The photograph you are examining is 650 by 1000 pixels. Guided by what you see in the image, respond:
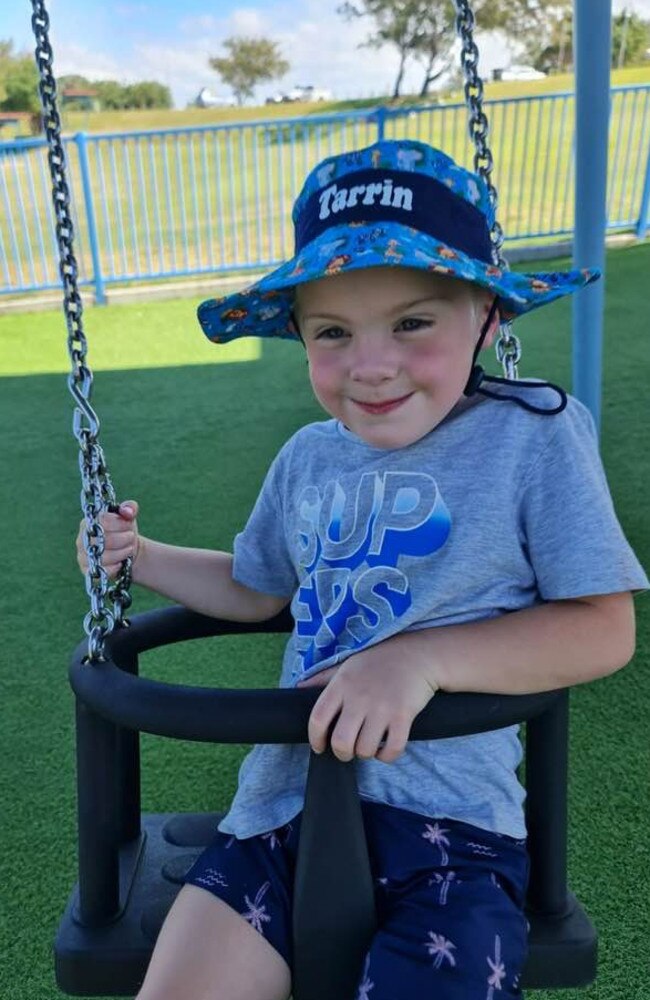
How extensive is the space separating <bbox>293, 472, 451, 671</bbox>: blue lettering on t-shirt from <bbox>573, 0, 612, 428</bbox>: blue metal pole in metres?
1.72

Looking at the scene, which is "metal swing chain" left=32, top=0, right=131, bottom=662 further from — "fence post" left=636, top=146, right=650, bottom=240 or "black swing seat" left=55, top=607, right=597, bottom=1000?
"fence post" left=636, top=146, right=650, bottom=240

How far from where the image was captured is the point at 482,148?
1422mm

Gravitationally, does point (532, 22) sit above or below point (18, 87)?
above

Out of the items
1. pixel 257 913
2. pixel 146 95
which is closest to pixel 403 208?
pixel 257 913

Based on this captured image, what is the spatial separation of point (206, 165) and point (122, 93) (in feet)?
115

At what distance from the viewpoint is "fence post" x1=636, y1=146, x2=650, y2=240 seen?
8.30 m

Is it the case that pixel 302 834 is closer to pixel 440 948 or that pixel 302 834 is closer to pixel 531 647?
pixel 440 948

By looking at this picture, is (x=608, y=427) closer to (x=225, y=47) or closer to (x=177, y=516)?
(x=177, y=516)

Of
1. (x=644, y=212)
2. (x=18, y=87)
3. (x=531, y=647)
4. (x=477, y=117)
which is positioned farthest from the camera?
(x=18, y=87)

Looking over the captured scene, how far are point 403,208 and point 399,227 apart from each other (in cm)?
4

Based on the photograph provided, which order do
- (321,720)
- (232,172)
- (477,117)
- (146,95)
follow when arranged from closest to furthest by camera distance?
(321,720) < (477,117) < (232,172) < (146,95)

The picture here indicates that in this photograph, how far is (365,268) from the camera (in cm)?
114

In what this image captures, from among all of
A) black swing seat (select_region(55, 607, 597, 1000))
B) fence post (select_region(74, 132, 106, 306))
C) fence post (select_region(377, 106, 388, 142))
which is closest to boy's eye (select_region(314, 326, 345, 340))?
black swing seat (select_region(55, 607, 597, 1000))

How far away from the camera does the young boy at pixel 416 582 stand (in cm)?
109
